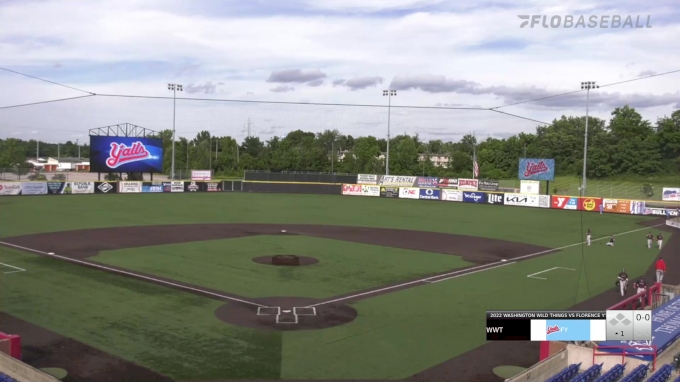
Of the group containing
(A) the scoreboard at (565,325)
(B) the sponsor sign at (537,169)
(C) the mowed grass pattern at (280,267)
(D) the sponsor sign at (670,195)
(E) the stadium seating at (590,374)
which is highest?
(B) the sponsor sign at (537,169)

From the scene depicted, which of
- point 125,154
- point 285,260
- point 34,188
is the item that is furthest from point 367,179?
point 285,260

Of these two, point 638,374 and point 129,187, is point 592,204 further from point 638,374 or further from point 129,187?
point 129,187

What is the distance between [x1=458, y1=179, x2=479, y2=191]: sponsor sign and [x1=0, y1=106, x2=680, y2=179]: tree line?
967cm

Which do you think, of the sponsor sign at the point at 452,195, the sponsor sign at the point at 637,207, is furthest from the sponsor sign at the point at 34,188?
the sponsor sign at the point at 637,207

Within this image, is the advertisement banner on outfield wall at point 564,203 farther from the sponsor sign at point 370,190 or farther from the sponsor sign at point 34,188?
the sponsor sign at point 34,188

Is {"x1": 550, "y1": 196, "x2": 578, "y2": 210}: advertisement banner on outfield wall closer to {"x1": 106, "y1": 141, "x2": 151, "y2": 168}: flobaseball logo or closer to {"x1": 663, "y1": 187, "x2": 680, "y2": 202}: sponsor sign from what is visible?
{"x1": 663, "y1": 187, "x2": 680, "y2": 202}: sponsor sign

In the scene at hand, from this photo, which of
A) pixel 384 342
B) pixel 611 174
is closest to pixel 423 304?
pixel 384 342

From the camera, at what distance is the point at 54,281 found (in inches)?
901

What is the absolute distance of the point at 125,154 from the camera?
64.2 m

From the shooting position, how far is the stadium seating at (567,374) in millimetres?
12081

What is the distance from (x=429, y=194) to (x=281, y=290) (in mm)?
51315

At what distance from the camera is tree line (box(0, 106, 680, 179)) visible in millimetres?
63897

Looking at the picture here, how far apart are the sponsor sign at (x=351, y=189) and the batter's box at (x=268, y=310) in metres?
57.0

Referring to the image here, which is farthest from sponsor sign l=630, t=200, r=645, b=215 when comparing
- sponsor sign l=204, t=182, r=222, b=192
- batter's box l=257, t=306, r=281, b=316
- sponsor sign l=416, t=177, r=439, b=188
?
batter's box l=257, t=306, r=281, b=316
